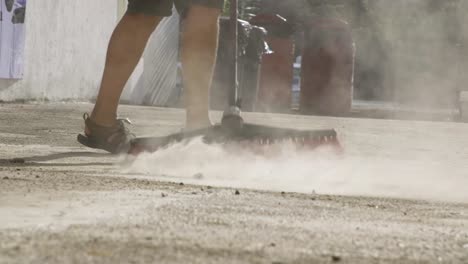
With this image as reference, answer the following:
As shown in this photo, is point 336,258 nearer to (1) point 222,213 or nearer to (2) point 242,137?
(1) point 222,213

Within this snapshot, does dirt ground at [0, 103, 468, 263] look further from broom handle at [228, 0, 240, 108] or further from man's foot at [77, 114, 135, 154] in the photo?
broom handle at [228, 0, 240, 108]

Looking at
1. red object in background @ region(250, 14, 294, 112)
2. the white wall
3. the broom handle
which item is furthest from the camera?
red object in background @ region(250, 14, 294, 112)

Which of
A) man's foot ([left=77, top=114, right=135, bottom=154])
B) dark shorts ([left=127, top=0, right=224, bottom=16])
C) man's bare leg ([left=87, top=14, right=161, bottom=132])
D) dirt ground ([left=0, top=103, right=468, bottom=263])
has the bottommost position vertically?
dirt ground ([left=0, top=103, right=468, bottom=263])

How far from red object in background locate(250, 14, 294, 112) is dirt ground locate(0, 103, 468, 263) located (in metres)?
14.6

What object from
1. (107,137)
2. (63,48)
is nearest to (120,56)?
(107,137)

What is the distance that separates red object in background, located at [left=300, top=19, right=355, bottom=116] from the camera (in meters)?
20.9

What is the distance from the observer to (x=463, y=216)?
4.16 m

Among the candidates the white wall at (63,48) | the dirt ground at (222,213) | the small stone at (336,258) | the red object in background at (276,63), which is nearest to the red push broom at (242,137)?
the dirt ground at (222,213)

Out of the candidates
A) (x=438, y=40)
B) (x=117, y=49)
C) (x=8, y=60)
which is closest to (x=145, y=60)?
(x=8, y=60)

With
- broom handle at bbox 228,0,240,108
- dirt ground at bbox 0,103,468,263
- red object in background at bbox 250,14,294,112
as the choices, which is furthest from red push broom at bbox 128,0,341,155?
red object in background at bbox 250,14,294,112

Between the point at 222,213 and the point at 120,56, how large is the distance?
7.93ft

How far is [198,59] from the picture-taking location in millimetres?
6207

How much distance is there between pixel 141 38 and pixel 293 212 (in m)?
2.30

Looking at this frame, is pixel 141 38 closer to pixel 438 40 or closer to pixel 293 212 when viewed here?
pixel 293 212
